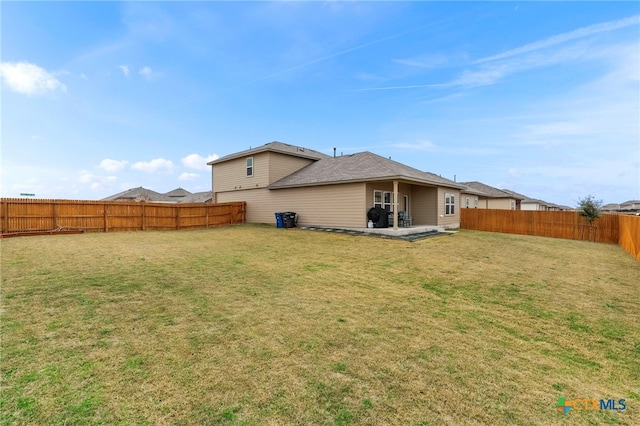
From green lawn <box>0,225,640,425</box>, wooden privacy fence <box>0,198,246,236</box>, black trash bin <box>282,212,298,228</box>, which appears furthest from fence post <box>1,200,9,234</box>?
black trash bin <box>282,212,298,228</box>

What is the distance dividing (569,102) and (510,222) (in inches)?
348

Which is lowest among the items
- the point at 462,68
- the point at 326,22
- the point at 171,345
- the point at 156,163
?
the point at 171,345

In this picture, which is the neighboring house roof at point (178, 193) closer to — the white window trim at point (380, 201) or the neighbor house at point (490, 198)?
the white window trim at point (380, 201)

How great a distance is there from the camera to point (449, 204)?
20.0 metres

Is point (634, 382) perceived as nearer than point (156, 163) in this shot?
Yes

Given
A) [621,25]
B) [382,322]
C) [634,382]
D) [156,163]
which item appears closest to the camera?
[634,382]

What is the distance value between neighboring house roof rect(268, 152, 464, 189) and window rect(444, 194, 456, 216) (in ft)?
2.74

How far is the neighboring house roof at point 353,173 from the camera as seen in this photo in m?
14.6

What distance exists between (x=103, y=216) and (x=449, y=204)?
21.8 metres

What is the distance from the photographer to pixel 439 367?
3.23 metres

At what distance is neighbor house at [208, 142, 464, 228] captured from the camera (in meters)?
15.2

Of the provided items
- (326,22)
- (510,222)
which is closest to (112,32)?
(326,22)

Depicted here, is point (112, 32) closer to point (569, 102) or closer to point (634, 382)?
point (634, 382)

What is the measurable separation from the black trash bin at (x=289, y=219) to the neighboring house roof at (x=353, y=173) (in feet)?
6.06
